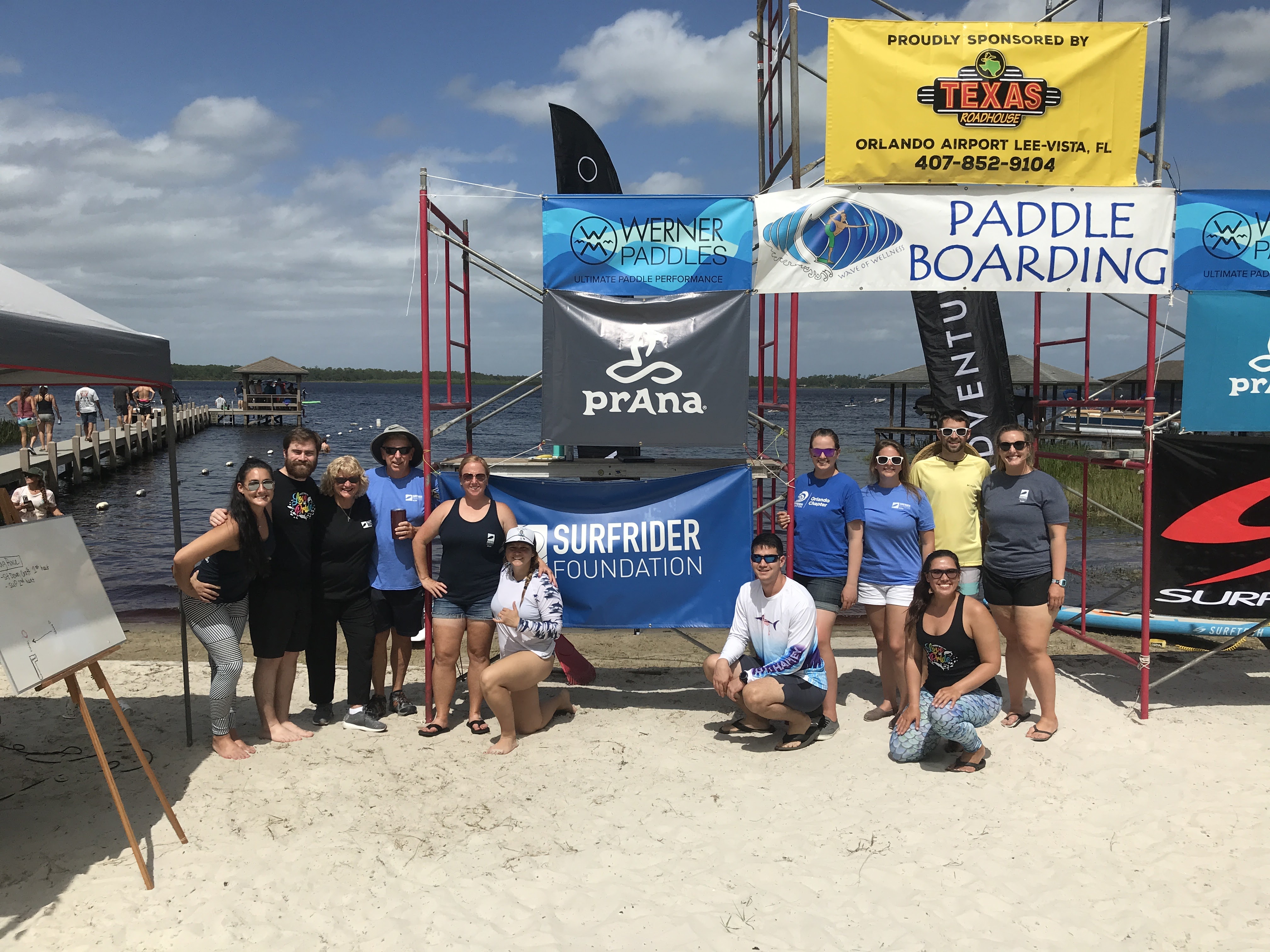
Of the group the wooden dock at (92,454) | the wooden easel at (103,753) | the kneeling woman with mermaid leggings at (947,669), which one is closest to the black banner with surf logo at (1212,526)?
the kneeling woman with mermaid leggings at (947,669)

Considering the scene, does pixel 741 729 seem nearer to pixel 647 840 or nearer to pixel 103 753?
pixel 647 840

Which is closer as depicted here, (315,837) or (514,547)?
(315,837)

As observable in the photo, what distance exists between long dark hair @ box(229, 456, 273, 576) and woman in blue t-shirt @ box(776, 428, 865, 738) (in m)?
3.14

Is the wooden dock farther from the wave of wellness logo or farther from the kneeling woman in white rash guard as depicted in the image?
the wave of wellness logo

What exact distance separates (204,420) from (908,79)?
167ft

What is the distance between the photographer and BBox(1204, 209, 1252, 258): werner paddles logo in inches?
211

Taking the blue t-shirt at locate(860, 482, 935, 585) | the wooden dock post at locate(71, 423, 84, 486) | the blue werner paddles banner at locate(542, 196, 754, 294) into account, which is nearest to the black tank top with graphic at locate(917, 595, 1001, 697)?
the blue t-shirt at locate(860, 482, 935, 585)

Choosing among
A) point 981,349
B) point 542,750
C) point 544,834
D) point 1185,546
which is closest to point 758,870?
point 544,834

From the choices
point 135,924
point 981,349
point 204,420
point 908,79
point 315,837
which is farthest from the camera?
point 204,420

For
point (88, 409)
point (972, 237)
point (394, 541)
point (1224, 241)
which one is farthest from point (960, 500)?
point (88, 409)

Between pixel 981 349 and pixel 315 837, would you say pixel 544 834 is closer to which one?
pixel 315 837

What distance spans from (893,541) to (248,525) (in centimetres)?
379

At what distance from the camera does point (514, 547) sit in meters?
4.89

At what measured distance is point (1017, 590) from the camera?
5102mm
